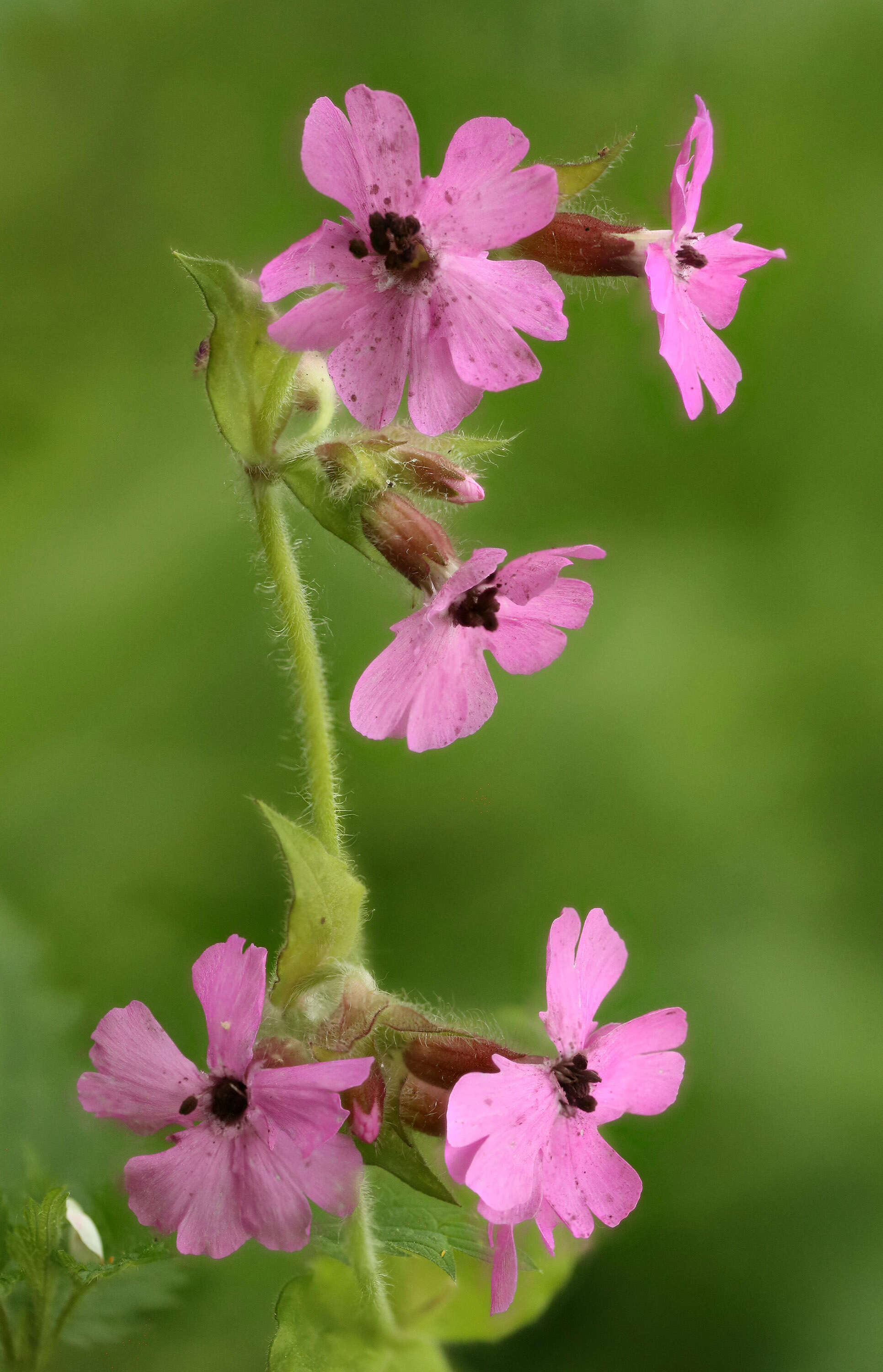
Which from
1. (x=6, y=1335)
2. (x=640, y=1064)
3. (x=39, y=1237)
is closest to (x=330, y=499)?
(x=640, y=1064)

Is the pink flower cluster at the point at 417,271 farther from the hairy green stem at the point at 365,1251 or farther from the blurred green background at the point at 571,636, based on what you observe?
the blurred green background at the point at 571,636

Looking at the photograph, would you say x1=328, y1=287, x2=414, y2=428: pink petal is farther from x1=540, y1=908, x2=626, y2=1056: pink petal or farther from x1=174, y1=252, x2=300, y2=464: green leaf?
x1=540, y1=908, x2=626, y2=1056: pink petal

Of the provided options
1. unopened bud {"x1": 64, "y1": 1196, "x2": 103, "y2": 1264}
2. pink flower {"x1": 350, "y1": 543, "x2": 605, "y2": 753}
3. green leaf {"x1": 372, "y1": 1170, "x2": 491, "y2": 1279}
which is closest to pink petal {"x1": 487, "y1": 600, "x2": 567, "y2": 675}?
pink flower {"x1": 350, "y1": 543, "x2": 605, "y2": 753}

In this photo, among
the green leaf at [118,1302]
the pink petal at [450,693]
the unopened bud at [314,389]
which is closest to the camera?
the pink petal at [450,693]

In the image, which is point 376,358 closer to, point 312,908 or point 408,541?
point 408,541

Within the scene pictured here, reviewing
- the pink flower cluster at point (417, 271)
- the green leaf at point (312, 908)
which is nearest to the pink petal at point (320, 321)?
the pink flower cluster at point (417, 271)

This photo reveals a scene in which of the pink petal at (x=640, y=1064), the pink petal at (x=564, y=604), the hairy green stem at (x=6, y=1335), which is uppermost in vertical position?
the pink petal at (x=564, y=604)
